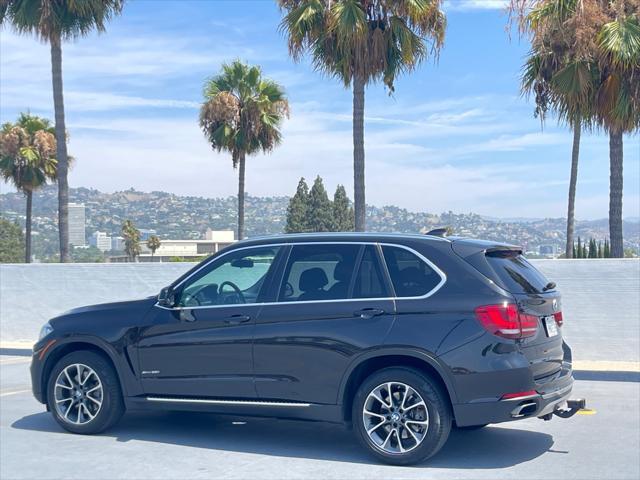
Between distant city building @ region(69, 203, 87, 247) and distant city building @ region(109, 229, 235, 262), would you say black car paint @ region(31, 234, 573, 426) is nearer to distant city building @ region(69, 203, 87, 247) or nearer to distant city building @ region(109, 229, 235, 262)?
distant city building @ region(109, 229, 235, 262)

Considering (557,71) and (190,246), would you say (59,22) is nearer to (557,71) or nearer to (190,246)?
(557,71)

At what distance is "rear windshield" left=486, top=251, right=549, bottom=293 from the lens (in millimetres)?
7008

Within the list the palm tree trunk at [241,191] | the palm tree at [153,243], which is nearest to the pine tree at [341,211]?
the palm tree at [153,243]

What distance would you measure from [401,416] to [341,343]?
76 centimetres

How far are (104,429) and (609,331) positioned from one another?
7.81 metres

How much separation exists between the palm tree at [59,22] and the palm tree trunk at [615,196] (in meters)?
12.1

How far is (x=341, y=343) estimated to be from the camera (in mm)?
7141

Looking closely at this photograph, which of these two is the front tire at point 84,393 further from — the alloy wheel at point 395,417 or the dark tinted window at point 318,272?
the alloy wheel at point 395,417

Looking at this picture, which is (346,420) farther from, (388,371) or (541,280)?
(541,280)

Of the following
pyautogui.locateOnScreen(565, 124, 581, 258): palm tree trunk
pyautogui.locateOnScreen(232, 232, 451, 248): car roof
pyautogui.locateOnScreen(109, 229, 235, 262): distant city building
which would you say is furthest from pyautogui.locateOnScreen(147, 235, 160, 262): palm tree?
pyautogui.locateOnScreen(232, 232, 451, 248): car roof

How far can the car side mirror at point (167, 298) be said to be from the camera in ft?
26.0

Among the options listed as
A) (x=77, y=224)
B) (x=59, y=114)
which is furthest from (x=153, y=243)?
(x=59, y=114)

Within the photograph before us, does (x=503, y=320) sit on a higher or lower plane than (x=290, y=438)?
higher

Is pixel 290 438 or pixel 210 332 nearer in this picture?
pixel 210 332
